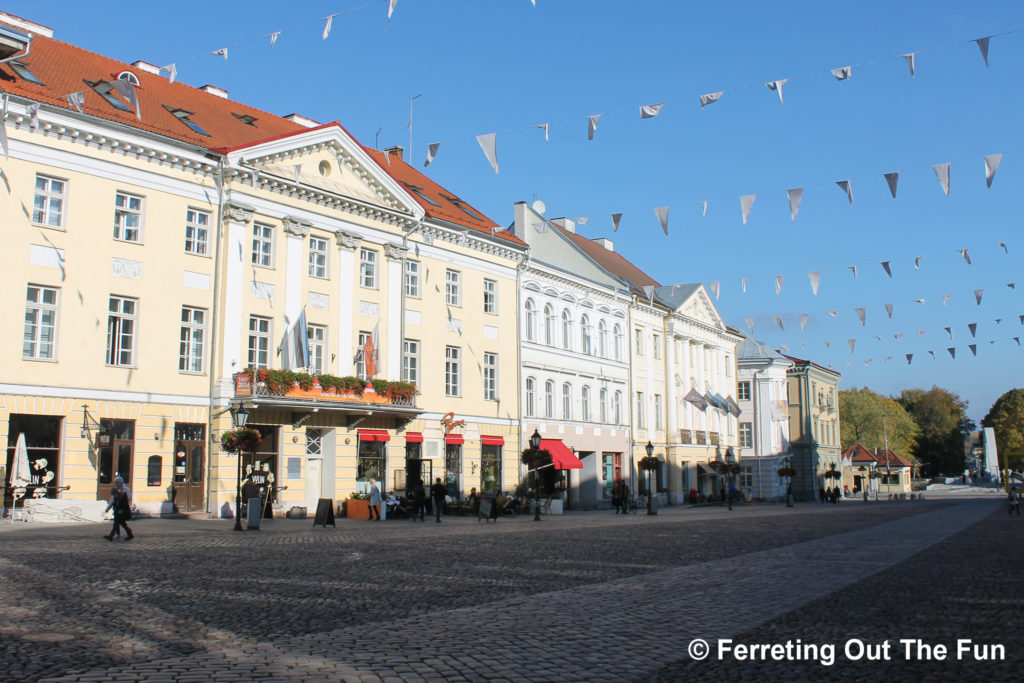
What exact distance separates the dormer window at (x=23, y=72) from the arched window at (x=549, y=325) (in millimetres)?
25572

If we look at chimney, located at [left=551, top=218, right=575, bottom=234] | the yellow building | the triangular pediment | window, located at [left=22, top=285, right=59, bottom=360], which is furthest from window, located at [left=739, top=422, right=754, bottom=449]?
window, located at [left=22, top=285, right=59, bottom=360]

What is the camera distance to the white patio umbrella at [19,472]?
84.2 ft

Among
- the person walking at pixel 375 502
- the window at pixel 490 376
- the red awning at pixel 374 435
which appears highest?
the window at pixel 490 376

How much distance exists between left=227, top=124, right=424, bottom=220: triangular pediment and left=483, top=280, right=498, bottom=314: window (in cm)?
584

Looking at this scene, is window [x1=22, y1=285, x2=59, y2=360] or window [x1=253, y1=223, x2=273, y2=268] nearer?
window [x1=22, y1=285, x2=59, y2=360]

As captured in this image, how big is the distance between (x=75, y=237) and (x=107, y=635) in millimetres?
22324

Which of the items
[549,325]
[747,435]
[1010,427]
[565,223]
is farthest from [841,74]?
[1010,427]

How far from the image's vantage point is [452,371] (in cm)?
4141

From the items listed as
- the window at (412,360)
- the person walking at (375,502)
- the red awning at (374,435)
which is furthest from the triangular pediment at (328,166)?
the person walking at (375,502)

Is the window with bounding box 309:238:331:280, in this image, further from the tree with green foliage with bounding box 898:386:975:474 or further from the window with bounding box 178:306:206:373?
the tree with green foliage with bounding box 898:386:975:474

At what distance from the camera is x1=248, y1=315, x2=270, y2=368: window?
3291cm

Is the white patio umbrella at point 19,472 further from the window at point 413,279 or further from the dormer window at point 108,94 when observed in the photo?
the window at point 413,279

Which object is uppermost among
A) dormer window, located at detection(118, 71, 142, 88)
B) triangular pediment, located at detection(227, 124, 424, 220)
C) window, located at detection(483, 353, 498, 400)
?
dormer window, located at detection(118, 71, 142, 88)

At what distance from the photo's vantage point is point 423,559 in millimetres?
17484
